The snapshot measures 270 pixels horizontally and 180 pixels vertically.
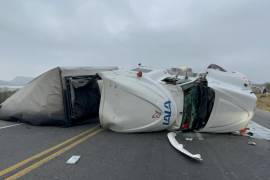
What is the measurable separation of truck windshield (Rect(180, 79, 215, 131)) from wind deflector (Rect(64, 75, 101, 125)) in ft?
10.9

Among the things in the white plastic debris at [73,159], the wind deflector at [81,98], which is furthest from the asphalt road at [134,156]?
the wind deflector at [81,98]

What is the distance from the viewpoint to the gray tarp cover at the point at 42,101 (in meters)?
7.38

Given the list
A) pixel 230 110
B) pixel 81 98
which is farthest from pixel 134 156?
pixel 81 98

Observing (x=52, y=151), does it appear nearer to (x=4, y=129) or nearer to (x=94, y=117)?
(x=4, y=129)

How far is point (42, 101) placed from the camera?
7578 mm

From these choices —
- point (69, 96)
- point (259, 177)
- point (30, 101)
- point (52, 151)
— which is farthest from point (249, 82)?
point (30, 101)

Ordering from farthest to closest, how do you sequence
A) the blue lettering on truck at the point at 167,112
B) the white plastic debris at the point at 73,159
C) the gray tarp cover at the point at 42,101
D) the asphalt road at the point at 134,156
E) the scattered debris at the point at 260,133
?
the scattered debris at the point at 260,133 < the gray tarp cover at the point at 42,101 < the blue lettering on truck at the point at 167,112 < the white plastic debris at the point at 73,159 < the asphalt road at the point at 134,156

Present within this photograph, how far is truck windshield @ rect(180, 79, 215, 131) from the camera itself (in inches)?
274

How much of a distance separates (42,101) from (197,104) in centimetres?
483

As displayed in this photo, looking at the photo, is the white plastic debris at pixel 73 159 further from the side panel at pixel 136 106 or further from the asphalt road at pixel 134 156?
the side panel at pixel 136 106

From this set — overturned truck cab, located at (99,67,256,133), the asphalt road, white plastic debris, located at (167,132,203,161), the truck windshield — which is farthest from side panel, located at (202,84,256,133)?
white plastic debris, located at (167,132,203,161)

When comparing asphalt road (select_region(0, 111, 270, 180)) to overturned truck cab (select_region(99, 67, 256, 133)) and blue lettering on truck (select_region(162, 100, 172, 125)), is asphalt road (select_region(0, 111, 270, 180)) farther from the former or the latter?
blue lettering on truck (select_region(162, 100, 172, 125))

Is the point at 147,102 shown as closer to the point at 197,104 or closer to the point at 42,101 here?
the point at 197,104

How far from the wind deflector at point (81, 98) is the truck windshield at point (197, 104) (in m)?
3.31
